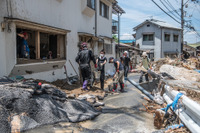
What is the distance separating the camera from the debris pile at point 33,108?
3.39m

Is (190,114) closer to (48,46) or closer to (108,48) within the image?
(48,46)

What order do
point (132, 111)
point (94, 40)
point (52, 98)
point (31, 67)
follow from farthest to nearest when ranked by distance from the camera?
point (94, 40), point (31, 67), point (132, 111), point (52, 98)

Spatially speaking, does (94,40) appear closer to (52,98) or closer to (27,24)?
(27,24)

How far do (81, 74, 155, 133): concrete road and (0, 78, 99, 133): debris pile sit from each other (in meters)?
0.32

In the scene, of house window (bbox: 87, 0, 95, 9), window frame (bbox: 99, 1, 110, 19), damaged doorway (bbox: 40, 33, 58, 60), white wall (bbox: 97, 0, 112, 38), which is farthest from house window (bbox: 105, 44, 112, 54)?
damaged doorway (bbox: 40, 33, 58, 60)

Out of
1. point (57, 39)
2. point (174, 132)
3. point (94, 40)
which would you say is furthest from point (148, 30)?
point (174, 132)

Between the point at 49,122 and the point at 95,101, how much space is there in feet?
7.22

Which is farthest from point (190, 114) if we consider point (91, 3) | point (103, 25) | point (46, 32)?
point (103, 25)

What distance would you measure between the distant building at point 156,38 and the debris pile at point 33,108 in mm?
28223

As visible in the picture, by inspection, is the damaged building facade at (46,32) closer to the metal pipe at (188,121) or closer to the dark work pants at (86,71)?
the dark work pants at (86,71)

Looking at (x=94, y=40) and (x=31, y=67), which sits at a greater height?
(x=94, y=40)

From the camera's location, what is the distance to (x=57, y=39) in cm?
897

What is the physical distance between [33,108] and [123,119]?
82.7 inches

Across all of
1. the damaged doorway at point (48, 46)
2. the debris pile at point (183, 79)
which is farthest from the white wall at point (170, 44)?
the damaged doorway at point (48, 46)
